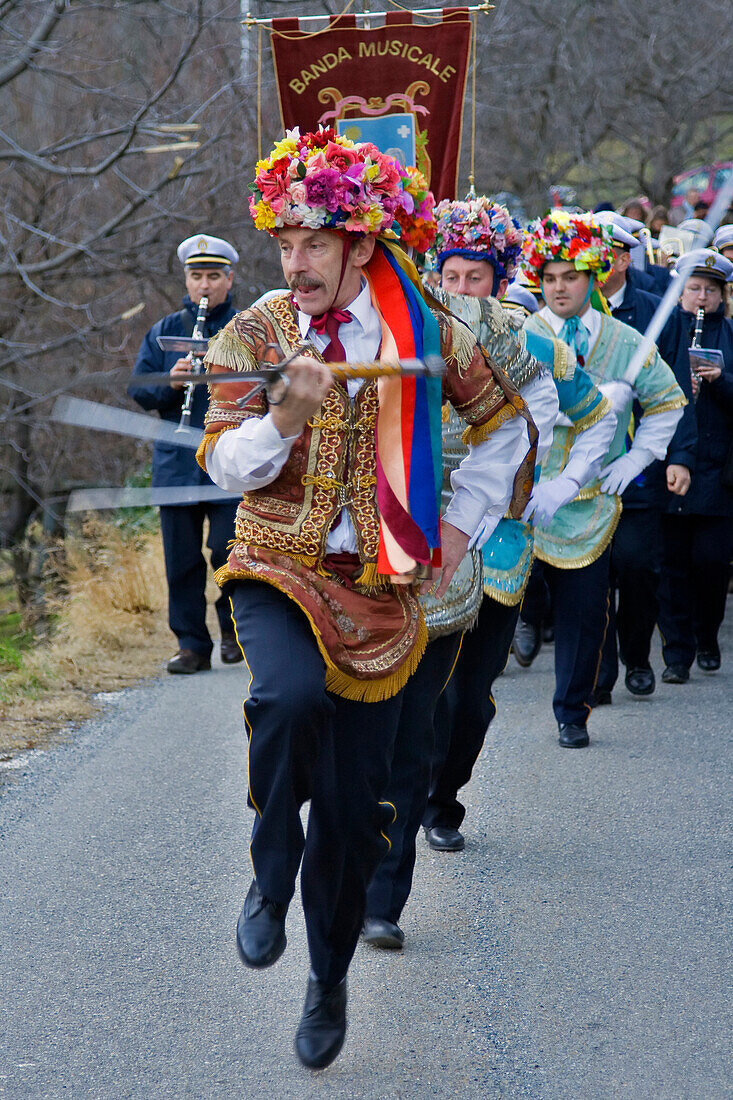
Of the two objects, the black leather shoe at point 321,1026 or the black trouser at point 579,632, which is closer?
the black leather shoe at point 321,1026

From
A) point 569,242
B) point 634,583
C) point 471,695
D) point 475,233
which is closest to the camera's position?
point 471,695

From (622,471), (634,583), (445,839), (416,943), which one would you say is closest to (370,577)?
(416,943)

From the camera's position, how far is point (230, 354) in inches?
129

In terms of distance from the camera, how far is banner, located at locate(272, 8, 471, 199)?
21.4 ft

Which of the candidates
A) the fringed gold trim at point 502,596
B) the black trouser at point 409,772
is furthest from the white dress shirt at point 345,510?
the fringed gold trim at point 502,596

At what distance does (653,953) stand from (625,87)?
1828 centimetres

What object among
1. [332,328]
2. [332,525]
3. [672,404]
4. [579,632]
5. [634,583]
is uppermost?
[332,328]

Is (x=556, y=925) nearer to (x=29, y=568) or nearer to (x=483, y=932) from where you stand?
(x=483, y=932)

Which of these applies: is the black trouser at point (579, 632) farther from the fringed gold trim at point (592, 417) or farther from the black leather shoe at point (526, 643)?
the black leather shoe at point (526, 643)

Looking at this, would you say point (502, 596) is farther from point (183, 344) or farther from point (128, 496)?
point (183, 344)

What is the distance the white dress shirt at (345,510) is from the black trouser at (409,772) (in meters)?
0.48

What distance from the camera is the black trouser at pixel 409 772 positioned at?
4027mm

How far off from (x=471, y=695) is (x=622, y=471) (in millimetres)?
2139

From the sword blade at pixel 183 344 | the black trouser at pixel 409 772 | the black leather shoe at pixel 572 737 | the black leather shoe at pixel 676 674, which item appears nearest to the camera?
the black trouser at pixel 409 772
